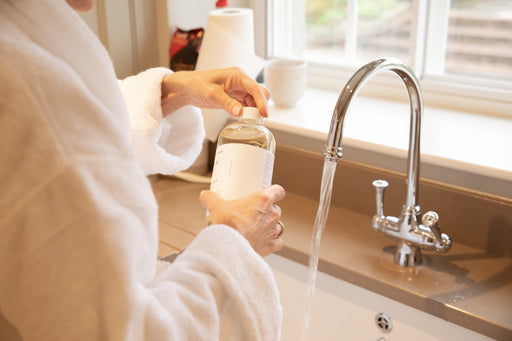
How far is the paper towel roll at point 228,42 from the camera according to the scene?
→ 4.27ft

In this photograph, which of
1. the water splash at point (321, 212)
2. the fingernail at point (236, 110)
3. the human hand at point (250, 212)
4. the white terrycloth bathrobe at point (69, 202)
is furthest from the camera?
the water splash at point (321, 212)

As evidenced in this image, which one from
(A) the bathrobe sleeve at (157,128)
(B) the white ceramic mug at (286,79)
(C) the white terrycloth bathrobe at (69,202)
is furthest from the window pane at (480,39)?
(C) the white terrycloth bathrobe at (69,202)

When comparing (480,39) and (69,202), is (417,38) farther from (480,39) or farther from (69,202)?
(69,202)

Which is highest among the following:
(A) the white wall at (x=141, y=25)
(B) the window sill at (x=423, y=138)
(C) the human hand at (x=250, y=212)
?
(A) the white wall at (x=141, y=25)

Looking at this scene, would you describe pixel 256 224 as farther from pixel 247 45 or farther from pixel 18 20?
pixel 247 45

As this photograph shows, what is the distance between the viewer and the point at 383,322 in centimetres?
102

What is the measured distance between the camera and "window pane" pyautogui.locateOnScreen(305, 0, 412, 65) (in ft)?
4.70

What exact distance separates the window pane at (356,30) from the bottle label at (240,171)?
89 cm

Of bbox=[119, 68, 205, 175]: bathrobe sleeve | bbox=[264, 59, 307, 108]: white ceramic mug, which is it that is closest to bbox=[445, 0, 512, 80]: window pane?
bbox=[264, 59, 307, 108]: white ceramic mug

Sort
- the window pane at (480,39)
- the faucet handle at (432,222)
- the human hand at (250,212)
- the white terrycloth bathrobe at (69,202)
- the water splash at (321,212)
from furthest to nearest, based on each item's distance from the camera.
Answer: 1. the window pane at (480,39)
2. the faucet handle at (432,222)
3. the water splash at (321,212)
4. the human hand at (250,212)
5. the white terrycloth bathrobe at (69,202)

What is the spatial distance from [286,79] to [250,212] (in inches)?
Answer: 29.6

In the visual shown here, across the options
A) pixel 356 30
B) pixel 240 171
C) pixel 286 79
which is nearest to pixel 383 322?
pixel 240 171

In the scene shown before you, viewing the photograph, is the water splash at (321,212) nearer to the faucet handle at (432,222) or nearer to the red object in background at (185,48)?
the faucet handle at (432,222)

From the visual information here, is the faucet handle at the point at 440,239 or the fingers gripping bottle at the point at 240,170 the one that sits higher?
the fingers gripping bottle at the point at 240,170
